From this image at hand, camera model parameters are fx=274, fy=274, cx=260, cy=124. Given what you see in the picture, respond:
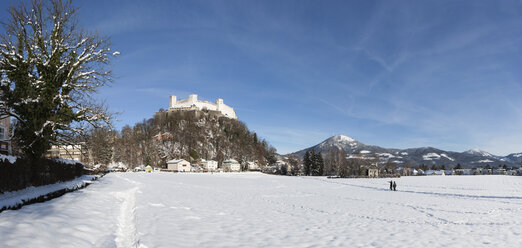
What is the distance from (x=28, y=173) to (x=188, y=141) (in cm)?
12187

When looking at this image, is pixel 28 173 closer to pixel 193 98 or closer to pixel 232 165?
pixel 232 165

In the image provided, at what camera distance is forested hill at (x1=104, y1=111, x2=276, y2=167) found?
412 ft

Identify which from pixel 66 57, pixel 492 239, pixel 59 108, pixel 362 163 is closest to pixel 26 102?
Result: pixel 59 108

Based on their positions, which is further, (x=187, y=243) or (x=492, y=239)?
(x=492, y=239)

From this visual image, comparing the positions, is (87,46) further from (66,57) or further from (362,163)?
(362,163)

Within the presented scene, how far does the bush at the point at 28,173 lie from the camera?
44.5ft

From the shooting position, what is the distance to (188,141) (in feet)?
447

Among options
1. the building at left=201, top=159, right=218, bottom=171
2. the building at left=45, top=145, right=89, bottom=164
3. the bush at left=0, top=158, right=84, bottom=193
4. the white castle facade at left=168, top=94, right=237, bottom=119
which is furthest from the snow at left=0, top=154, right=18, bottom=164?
the white castle facade at left=168, top=94, right=237, bottom=119

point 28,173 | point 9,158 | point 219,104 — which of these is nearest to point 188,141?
point 219,104

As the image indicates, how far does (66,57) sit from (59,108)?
3340 mm

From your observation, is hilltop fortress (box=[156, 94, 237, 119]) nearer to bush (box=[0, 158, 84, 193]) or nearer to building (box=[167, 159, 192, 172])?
building (box=[167, 159, 192, 172])

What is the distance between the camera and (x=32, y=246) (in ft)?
19.0

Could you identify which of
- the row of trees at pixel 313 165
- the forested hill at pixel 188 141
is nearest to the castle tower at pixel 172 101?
the forested hill at pixel 188 141

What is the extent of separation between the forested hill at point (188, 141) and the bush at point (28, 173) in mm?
100457
